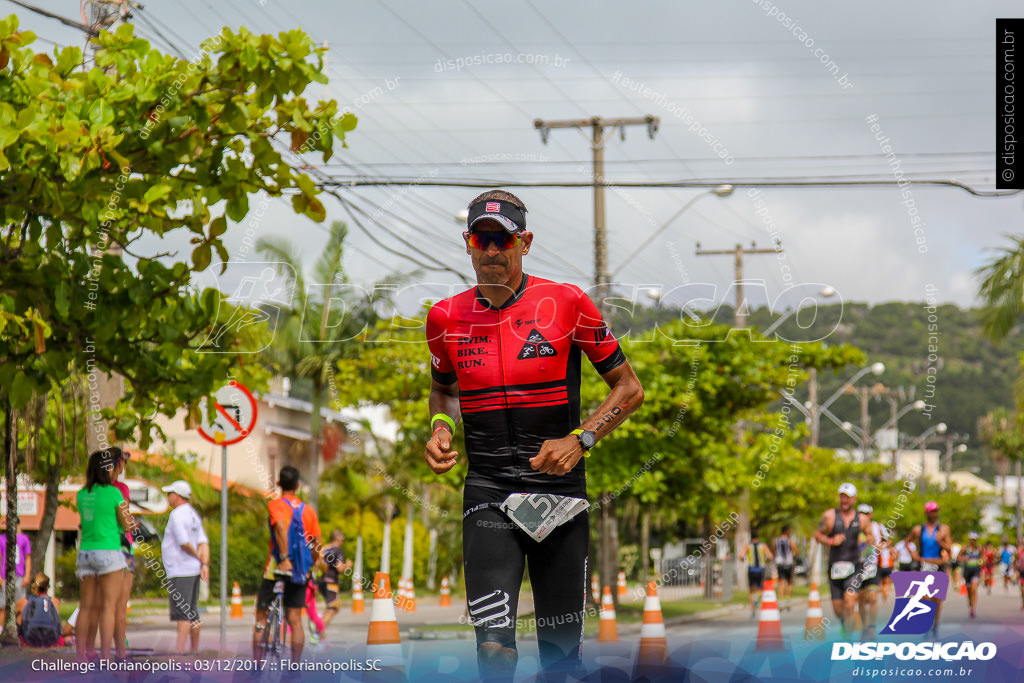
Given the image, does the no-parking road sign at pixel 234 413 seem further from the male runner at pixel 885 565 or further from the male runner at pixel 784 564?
the male runner at pixel 784 564

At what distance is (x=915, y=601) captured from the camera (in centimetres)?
465

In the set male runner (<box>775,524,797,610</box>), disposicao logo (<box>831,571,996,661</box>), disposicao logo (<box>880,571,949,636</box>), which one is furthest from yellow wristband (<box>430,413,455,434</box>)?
male runner (<box>775,524,797,610</box>)

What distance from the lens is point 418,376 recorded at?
21891 millimetres

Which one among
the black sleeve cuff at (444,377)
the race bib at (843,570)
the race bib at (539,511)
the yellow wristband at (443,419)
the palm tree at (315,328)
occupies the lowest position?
the race bib at (843,570)

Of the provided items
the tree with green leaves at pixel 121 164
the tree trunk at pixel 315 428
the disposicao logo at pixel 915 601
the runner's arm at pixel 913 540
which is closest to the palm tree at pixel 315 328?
the tree trunk at pixel 315 428

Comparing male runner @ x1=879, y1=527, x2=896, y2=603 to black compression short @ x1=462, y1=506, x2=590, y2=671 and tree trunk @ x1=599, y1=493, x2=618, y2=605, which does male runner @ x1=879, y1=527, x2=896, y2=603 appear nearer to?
tree trunk @ x1=599, y1=493, x2=618, y2=605

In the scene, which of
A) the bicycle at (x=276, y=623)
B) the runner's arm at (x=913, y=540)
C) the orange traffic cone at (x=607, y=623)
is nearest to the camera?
the bicycle at (x=276, y=623)

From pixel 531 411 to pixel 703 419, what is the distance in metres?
17.3

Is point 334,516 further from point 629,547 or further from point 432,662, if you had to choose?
point 432,662

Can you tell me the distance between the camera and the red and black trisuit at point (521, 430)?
153 inches

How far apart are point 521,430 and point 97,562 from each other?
619 centimetres

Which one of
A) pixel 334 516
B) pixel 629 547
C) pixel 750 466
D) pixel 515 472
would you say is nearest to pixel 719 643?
pixel 515 472

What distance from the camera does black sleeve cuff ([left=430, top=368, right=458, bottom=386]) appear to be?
13.9 feet

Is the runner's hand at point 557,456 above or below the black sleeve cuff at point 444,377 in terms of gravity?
below
